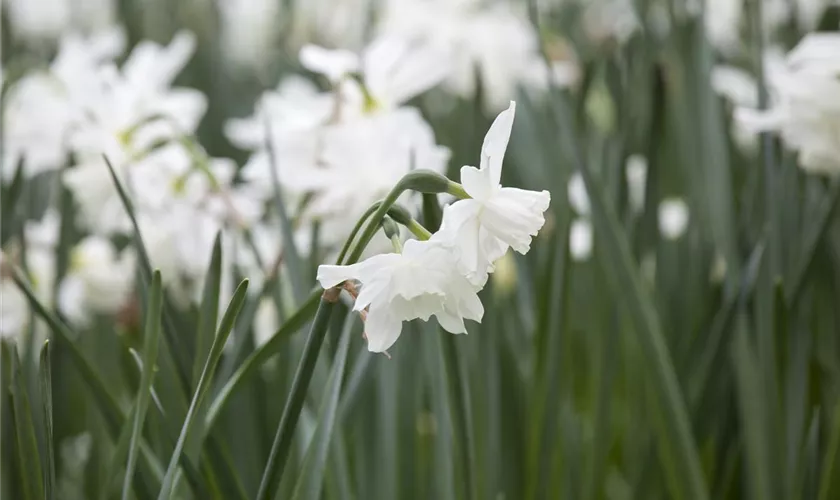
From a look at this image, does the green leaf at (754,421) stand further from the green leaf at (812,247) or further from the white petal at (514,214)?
the white petal at (514,214)

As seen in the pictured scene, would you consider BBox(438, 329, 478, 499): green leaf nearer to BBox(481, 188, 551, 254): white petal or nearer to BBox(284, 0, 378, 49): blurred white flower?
BBox(481, 188, 551, 254): white petal

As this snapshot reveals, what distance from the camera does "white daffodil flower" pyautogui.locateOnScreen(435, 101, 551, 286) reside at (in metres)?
0.39

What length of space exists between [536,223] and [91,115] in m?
0.63

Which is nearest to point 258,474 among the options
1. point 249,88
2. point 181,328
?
point 181,328

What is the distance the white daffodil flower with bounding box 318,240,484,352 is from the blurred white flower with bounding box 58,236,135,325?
672mm

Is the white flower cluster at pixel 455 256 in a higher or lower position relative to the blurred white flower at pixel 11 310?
lower

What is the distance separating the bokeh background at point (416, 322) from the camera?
1.87ft

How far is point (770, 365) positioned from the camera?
2.27ft

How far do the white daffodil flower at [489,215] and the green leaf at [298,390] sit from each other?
0.07 metres

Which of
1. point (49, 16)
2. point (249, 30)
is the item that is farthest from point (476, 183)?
point (49, 16)

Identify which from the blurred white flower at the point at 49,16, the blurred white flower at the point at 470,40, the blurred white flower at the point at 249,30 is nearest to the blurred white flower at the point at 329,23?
the blurred white flower at the point at 249,30

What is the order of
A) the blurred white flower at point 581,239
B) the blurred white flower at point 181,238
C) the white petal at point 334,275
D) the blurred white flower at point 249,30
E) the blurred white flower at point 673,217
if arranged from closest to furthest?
1. the white petal at point 334,275
2. the blurred white flower at point 181,238
3. the blurred white flower at point 581,239
4. the blurred white flower at point 673,217
5. the blurred white flower at point 249,30

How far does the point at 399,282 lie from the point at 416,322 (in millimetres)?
407

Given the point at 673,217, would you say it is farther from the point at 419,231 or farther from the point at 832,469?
the point at 419,231
